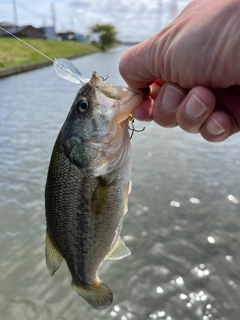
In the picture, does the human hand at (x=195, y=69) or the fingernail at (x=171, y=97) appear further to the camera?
the fingernail at (x=171, y=97)

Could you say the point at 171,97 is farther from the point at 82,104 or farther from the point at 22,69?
the point at 22,69

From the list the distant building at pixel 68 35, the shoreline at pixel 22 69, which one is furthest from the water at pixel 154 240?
the distant building at pixel 68 35

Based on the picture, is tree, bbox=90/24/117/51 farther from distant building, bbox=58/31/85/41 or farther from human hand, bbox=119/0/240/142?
human hand, bbox=119/0/240/142

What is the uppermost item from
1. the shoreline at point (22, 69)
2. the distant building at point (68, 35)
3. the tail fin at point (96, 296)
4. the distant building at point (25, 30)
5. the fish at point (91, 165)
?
the fish at point (91, 165)

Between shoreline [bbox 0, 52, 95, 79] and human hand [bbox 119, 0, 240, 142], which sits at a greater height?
human hand [bbox 119, 0, 240, 142]

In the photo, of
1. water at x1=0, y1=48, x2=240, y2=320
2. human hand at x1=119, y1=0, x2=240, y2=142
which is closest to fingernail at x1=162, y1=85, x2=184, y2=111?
human hand at x1=119, y1=0, x2=240, y2=142

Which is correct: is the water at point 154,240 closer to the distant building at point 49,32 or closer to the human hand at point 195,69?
the human hand at point 195,69

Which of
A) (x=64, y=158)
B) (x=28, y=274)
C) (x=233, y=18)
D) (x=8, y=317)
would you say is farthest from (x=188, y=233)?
(x=233, y=18)
